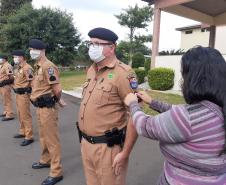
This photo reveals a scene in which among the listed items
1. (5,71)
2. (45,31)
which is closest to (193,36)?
(45,31)

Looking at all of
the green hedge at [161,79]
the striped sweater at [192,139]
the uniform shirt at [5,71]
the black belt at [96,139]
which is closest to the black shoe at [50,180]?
the black belt at [96,139]

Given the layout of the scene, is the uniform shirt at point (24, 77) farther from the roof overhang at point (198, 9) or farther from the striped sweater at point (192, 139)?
the roof overhang at point (198, 9)

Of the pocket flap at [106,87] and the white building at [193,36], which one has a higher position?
the white building at [193,36]

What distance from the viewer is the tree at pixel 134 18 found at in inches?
1491

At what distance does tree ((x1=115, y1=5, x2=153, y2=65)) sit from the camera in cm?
3788

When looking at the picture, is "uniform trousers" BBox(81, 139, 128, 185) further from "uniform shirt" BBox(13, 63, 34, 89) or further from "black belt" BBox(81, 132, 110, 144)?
"uniform shirt" BBox(13, 63, 34, 89)

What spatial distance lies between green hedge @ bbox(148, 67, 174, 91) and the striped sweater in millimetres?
11891

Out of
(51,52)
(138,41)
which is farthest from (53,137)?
(138,41)

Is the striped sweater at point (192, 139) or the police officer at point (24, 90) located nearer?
the striped sweater at point (192, 139)

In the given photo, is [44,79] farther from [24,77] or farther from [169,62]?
[169,62]

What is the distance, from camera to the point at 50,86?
15.7 feet

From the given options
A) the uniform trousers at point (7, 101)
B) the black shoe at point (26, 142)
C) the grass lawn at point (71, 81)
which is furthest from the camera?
the grass lawn at point (71, 81)

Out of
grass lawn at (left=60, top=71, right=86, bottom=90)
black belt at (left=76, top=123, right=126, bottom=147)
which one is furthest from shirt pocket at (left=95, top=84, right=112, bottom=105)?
grass lawn at (left=60, top=71, right=86, bottom=90)

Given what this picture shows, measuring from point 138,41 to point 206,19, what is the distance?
2136 centimetres
